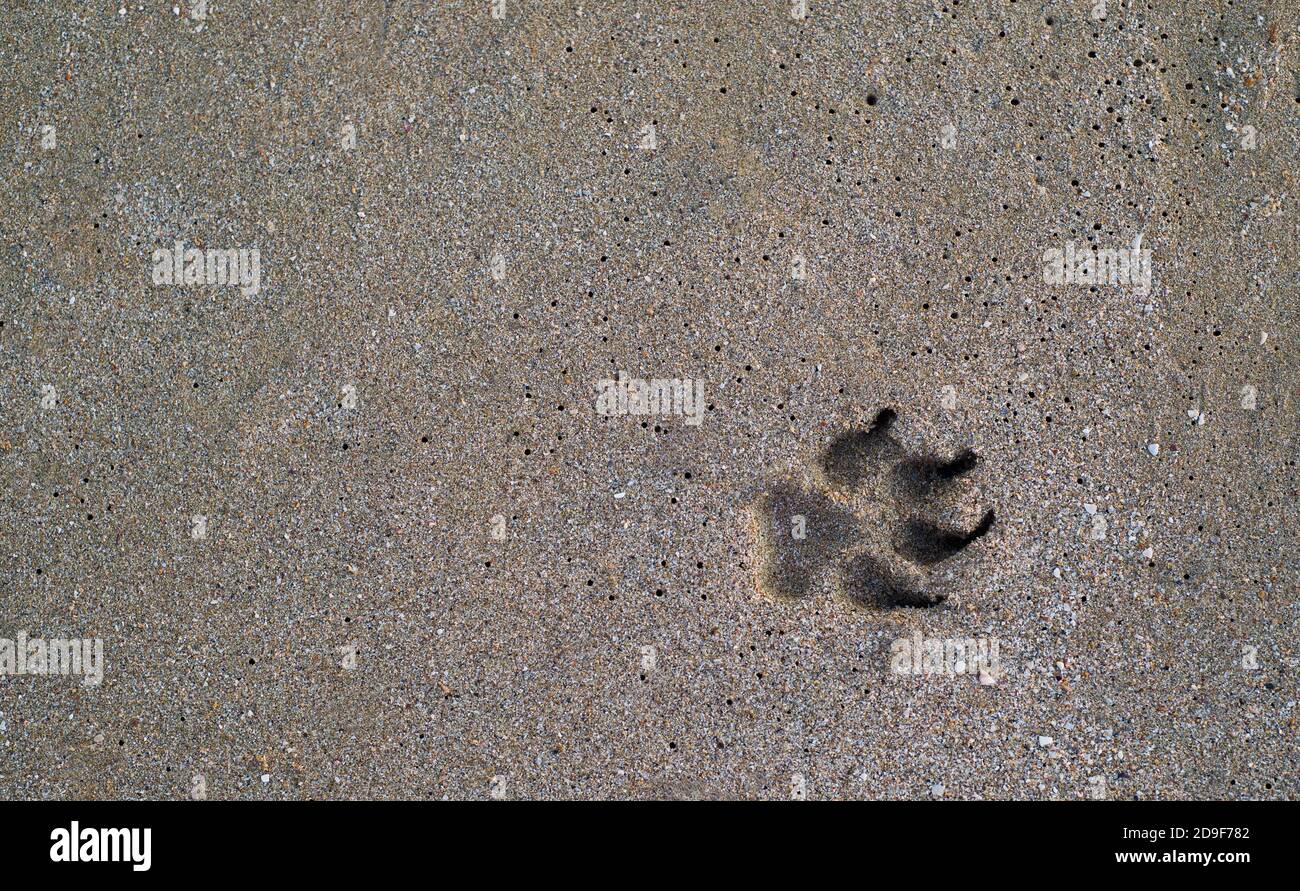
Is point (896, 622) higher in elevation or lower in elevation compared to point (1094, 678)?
higher

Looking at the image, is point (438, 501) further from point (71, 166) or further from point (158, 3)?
point (158, 3)

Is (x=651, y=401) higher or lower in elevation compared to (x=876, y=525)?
higher

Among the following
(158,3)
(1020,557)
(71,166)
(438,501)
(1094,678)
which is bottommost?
(1094,678)

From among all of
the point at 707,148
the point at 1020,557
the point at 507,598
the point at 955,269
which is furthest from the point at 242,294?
the point at 1020,557
